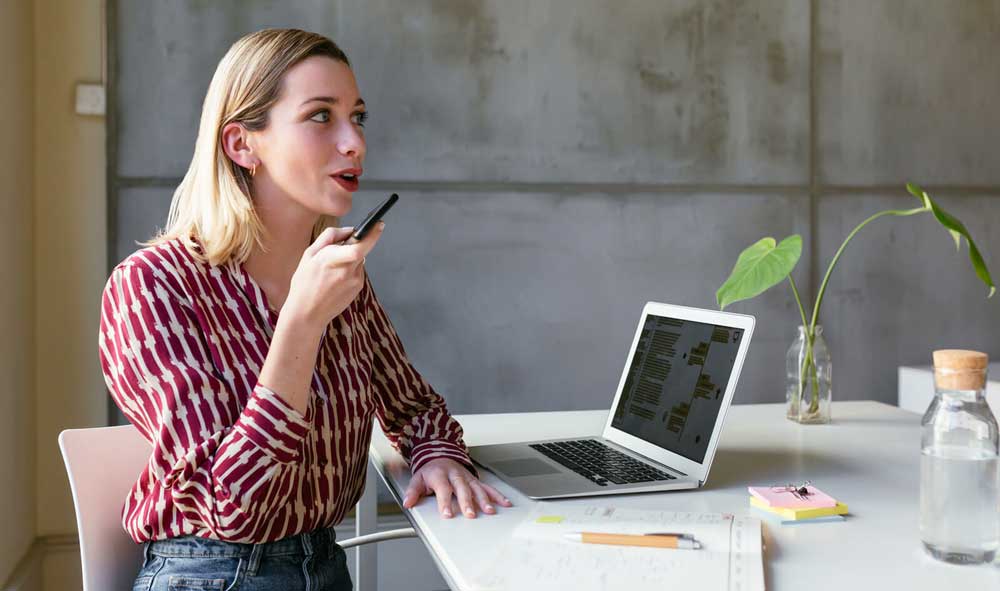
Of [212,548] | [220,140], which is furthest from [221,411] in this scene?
[220,140]

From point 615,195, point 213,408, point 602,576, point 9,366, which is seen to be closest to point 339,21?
point 615,195

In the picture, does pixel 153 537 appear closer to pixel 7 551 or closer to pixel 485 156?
pixel 7 551

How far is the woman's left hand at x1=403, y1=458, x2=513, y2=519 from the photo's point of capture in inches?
49.1

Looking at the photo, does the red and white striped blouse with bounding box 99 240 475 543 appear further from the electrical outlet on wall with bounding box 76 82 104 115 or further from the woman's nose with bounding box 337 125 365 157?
the electrical outlet on wall with bounding box 76 82 104 115

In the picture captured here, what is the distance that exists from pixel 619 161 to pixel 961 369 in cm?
220

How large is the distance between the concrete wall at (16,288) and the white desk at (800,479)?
118 cm

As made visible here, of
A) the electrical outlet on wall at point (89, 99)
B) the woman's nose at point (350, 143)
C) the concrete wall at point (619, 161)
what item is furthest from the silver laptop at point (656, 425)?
the electrical outlet on wall at point (89, 99)

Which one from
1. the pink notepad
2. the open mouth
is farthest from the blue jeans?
the pink notepad

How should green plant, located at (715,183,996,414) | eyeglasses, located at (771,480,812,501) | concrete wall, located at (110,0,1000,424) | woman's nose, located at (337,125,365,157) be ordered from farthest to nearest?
concrete wall, located at (110,0,1000,424) → green plant, located at (715,183,996,414) → woman's nose, located at (337,125,365,157) → eyeglasses, located at (771,480,812,501)

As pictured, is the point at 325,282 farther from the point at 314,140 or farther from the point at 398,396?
the point at 398,396

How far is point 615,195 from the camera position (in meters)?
3.10

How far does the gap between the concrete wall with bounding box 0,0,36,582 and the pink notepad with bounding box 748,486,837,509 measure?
74.7 inches

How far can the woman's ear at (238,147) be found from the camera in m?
1.40

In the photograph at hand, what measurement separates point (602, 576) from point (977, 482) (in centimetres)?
41
